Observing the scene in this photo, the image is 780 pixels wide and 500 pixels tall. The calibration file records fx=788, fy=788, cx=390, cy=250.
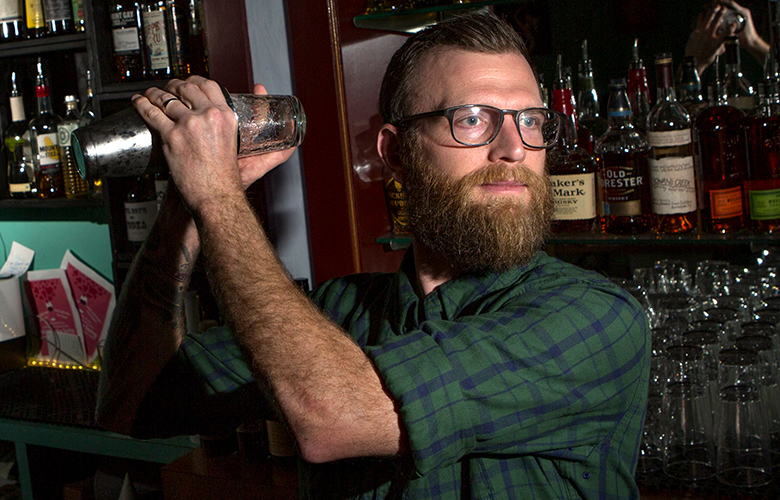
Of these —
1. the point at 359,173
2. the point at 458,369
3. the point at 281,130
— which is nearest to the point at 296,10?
the point at 359,173

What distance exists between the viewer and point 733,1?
170 centimetres

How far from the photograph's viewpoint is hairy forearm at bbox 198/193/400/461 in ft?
2.48

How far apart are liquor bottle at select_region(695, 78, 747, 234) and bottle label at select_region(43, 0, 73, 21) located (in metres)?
1.74

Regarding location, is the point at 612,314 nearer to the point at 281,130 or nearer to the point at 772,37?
the point at 281,130

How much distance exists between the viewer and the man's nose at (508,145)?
989 mm

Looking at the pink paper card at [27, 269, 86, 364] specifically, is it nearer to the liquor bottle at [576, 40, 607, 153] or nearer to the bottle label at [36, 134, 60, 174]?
the bottle label at [36, 134, 60, 174]

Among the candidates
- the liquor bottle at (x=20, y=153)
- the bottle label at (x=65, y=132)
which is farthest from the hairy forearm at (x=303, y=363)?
the liquor bottle at (x=20, y=153)

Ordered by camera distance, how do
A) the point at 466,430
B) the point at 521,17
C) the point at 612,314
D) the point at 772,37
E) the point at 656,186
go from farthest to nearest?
the point at 521,17
the point at 772,37
the point at 656,186
the point at 612,314
the point at 466,430

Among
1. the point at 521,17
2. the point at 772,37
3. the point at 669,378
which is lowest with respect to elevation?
the point at 669,378

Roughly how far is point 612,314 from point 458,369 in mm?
218

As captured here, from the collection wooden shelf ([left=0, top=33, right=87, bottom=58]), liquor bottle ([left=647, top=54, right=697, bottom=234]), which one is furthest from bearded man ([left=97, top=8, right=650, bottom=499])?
wooden shelf ([left=0, top=33, right=87, bottom=58])

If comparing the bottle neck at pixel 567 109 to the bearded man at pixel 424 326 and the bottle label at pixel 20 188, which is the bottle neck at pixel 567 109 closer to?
the bearded man at pixel 424 326

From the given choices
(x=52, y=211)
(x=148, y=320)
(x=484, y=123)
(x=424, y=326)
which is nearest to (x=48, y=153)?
(x=52, y=211)

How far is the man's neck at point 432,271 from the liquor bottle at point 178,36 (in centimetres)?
109
